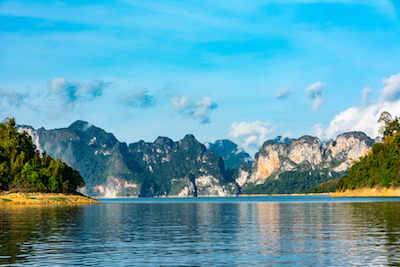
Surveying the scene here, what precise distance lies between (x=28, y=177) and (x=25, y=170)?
3.17 meters

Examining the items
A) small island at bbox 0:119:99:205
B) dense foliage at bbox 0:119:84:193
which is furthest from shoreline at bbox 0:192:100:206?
dense foliage at bbox 0:119:84:193

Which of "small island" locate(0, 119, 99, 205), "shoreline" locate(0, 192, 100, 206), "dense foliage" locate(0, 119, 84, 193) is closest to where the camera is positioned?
"shoreline" locate(0, 192, 100, 206)

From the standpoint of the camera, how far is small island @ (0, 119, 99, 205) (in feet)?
474

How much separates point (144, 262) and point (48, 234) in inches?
733

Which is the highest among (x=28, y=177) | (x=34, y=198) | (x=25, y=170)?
(x=25, y=170)

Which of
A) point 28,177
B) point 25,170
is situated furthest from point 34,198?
point 25,170

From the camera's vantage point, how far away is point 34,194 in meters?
147

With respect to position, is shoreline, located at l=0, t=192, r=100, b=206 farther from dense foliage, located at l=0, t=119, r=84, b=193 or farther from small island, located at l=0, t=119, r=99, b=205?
dense foliage, located at l=0, t=119, r=84, b=193

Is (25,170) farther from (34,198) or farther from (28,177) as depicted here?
(34,198)

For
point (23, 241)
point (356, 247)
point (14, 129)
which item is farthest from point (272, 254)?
point (14, 129)

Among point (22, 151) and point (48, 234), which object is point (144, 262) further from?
point (22, 151)

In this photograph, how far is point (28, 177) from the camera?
495ft

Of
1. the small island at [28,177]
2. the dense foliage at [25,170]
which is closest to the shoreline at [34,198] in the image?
the small island at [28,177]

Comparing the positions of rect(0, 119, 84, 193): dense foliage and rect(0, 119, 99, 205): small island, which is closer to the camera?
rect(0, 119, 99, 205): small island
